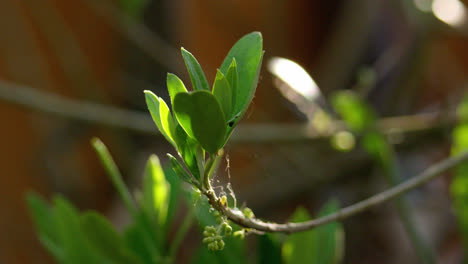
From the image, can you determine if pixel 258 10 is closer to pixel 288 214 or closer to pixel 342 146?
pixel 288 214

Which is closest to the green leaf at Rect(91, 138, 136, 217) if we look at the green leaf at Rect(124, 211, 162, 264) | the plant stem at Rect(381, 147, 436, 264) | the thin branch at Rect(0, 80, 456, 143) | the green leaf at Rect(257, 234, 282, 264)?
the green leaf at Rect(124, 211, 162, 264)

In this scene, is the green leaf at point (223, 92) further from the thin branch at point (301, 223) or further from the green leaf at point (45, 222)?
the green leaf at point (45, 222)

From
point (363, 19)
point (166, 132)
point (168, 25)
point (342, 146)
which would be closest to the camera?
point (166, 132)

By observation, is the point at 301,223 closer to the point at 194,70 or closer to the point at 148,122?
the point at 194,70

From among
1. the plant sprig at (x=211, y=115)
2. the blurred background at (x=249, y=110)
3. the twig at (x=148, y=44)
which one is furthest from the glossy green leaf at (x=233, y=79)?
the twig at (x=148, y=44)

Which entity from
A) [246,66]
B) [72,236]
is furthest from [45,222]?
[246,66]

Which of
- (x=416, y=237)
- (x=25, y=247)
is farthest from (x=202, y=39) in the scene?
(x=416, y=237)

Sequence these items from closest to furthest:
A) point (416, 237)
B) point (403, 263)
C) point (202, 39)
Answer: point (416, 237) → point (403, 263) → point (202, 39)
